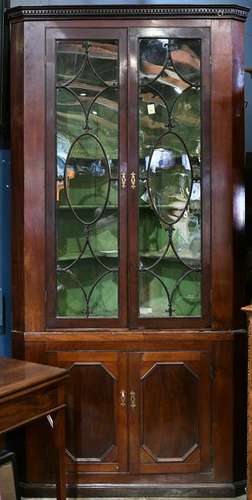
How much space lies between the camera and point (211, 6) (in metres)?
2.48

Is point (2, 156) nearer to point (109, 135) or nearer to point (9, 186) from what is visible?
point (9, 186)

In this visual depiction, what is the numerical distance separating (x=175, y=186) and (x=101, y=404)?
39.5 inches

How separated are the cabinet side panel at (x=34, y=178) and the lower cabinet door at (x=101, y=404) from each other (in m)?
0.29

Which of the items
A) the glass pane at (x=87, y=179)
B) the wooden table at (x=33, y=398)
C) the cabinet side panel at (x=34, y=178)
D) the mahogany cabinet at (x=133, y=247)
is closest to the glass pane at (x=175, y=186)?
the mahogany cabinet at (x=133, y=247)

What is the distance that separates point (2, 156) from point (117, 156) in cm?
62

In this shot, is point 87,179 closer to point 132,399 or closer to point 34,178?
point 34,178

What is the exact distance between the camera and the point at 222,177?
8.26ft

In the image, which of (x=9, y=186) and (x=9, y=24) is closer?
(x=9, y=24)

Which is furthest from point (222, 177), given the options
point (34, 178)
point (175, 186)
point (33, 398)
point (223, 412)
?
point (33, 398)

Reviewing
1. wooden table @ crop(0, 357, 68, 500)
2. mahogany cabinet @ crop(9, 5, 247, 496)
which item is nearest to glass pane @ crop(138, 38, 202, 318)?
mahogany cabinet @ crop(9, 5, 247, 496)

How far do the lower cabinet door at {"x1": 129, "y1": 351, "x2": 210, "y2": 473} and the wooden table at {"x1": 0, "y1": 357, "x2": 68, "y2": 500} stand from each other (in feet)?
1.39

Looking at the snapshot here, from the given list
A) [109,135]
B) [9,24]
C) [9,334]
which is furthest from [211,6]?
[9,334]

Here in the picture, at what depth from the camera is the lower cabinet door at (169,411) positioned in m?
2.53

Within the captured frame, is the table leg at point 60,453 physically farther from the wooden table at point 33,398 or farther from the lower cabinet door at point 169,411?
the lower cabinet door at point 169,411
